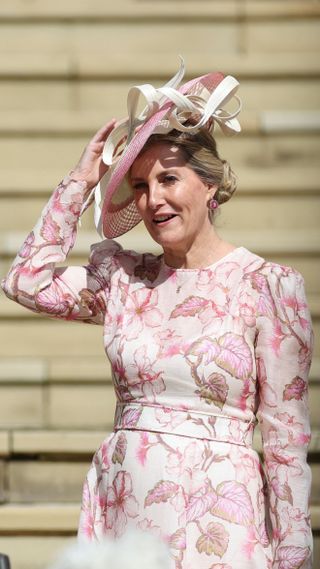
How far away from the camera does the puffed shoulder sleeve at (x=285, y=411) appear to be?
9.45ft

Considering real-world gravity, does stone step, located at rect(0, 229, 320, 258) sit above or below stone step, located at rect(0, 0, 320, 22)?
below

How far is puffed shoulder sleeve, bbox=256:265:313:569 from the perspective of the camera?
2.88 metres

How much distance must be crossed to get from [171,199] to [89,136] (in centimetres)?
266

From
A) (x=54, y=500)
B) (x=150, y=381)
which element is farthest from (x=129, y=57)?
(x=150, y=381)

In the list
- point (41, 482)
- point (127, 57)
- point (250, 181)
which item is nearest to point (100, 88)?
point (127, 57)

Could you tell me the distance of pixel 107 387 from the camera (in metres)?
5.12

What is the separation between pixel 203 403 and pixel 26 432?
2065 mm

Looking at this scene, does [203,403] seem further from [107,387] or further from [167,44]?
[167,44]

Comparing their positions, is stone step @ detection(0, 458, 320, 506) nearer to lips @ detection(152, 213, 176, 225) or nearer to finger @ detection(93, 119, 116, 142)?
finger @ detection(93, 119, 116, 142)

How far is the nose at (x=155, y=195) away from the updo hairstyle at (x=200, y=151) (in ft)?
Result: 0.32

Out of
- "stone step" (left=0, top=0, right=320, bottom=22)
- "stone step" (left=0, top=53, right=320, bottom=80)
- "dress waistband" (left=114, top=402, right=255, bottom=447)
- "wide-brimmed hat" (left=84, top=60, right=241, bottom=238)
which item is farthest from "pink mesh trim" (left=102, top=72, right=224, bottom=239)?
"stone step" (left=0, top=0, right=320, bottom=22)

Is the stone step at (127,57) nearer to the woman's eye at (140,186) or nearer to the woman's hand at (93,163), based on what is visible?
the woman's hand at (93,163)

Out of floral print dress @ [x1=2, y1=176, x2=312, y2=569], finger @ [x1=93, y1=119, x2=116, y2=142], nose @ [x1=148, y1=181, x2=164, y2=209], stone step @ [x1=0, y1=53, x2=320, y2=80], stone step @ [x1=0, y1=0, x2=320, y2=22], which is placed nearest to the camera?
floral print dress @ [x1=2, y1=176, x2=312, y2=569]

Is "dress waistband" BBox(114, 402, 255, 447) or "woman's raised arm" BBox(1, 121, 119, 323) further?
"woman's raised arm" BBox(1, 121, 119, 323)
